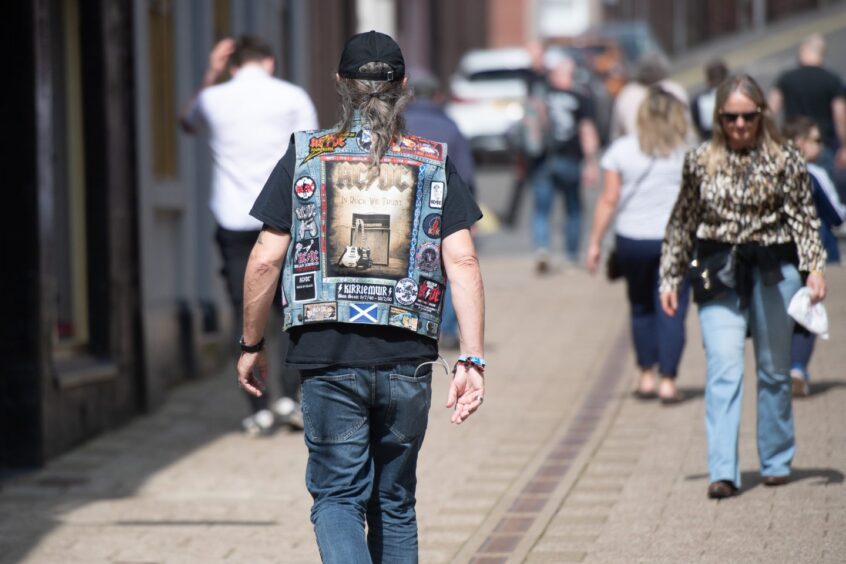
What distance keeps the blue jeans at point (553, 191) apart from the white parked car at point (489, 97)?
10716mm

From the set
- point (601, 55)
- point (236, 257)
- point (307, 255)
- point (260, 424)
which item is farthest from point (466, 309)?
point (601, 55)

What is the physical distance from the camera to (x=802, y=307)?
684 centimetres

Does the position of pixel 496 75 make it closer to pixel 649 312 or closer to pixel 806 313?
pixel 649 312

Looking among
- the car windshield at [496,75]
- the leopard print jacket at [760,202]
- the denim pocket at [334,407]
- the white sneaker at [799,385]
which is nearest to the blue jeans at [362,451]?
the denim pocket at [334,407]

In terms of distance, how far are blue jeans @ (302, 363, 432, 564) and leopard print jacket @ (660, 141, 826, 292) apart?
2.43 m

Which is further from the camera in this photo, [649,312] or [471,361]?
[649,312]

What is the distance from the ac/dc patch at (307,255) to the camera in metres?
4.72

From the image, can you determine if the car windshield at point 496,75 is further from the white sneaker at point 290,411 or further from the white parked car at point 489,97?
the white sneaker at point 290,411

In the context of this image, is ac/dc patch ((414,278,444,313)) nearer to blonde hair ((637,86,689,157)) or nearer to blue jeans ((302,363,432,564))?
blue jeans ((302,363,432,564))

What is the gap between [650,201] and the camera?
9211 mm

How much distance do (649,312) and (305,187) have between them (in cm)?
501

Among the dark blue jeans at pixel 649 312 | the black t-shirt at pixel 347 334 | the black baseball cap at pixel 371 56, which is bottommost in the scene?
the dark blue jeans at pixel 649 312

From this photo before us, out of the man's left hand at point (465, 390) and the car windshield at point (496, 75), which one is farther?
the car windshield at point (496, 75)

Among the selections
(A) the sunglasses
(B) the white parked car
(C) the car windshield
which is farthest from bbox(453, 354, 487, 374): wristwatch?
(C) the car windshield
